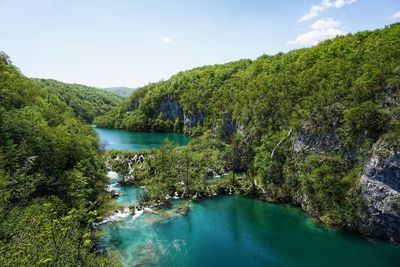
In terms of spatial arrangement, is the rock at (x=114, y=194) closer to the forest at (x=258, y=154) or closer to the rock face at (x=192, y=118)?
the forest at (x=258, y=154)

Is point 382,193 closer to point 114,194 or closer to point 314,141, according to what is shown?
point 314,141

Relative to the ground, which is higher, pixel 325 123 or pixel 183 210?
pixel 325 123

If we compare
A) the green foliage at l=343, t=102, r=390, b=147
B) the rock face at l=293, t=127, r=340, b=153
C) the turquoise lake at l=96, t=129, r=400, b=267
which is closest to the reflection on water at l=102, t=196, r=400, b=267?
the turquoise lake at l=96, t=129, r=400, b=267

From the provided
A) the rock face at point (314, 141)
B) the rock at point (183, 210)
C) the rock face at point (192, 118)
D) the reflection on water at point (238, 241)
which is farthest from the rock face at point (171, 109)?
the reflection on water at point (238, 241)

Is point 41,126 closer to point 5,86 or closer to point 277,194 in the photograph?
point 5,86

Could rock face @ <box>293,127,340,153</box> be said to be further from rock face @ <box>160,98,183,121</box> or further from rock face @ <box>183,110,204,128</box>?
rock face @ <box>160,98,183,121</box>

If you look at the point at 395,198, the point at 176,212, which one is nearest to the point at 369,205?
the point at 395,198

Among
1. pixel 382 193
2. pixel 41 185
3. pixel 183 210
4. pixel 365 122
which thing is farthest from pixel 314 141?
pixel 41 185
